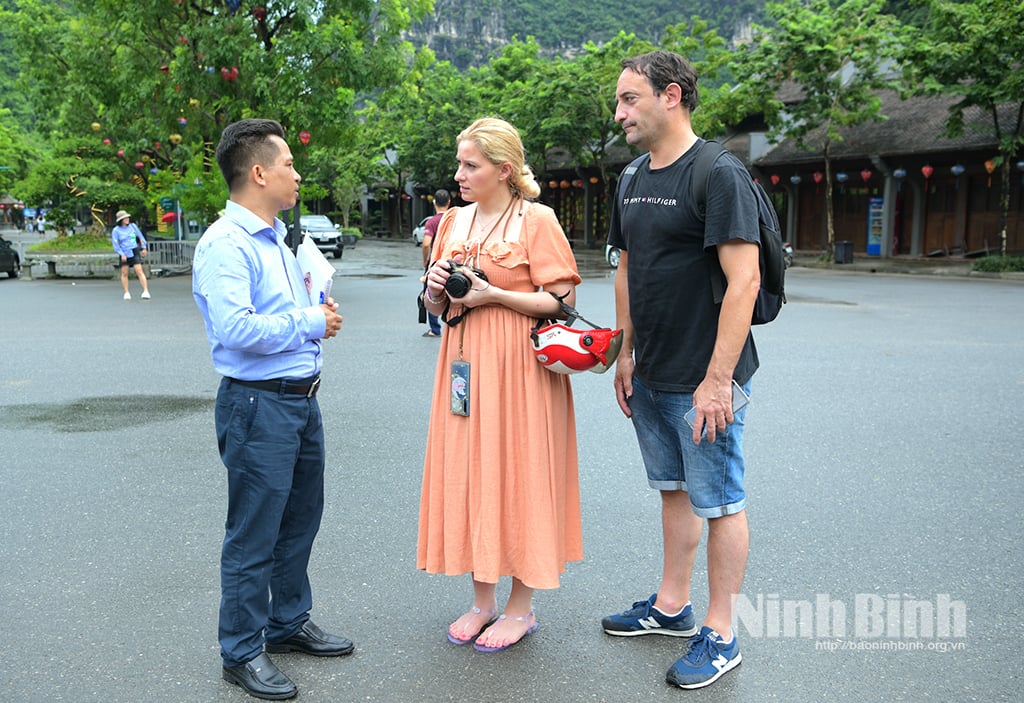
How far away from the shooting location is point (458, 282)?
3244 millimetres

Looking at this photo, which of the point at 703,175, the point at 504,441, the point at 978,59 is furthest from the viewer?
the point at 978,59

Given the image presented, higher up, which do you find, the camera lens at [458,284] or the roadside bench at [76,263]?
the camera lens at [458,284]

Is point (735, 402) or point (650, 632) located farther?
point (650, 632)

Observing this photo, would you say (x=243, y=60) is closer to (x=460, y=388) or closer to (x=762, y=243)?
(x=460, y=388)

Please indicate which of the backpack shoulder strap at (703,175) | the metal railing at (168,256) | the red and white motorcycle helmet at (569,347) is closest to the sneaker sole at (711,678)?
the red and white motorcycle helmet at (569,347)

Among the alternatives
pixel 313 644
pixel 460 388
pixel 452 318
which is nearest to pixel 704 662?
pixel 460 388

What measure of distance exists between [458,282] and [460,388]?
38 cm

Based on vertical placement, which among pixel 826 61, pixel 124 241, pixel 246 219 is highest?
pixel 826 61

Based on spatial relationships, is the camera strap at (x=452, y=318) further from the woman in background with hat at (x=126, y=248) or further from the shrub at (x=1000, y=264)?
the shrub at (x=1000, y=264)

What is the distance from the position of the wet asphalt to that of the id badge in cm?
85

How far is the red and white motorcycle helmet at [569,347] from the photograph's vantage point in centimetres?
323

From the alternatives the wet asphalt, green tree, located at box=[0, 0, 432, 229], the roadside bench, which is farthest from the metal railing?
the wet asphalt

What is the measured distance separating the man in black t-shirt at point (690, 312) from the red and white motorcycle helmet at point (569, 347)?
0.49 feet

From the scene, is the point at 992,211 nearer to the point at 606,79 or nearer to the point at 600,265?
the point at 600,265
